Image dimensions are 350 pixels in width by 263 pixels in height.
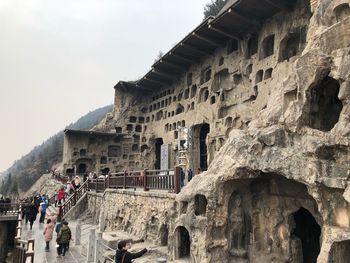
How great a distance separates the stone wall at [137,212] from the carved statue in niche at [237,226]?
2.10 m

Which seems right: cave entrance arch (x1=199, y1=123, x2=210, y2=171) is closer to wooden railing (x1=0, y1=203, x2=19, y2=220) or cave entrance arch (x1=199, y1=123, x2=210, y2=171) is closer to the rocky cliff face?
wooden railing (x1=0, y1=203, x2=19, y2=220)

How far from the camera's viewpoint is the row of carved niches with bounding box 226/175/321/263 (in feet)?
26.6

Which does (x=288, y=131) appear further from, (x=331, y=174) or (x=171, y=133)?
(x=171, y=133)

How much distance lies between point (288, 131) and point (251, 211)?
2.61 meters

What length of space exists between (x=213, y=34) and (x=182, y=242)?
13.5 metres

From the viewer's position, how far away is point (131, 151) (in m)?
31.2

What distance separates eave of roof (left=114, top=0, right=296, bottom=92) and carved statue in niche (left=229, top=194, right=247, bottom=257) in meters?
10.6

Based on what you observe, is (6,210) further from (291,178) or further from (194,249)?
(291,178)

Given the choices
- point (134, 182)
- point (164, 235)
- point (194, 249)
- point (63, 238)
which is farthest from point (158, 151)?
point (194, 249)

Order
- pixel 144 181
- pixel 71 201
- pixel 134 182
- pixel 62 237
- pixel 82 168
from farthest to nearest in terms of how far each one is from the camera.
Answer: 1. pixel 82 168
2. pixel 71 201
3. pixel 134 182
4. pixel 144 181
5. pixel 62 237

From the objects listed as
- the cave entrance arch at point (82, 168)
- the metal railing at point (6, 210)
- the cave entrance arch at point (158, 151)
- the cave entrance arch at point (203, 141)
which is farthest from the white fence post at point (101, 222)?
the cave entrance arch at point (82, 168)

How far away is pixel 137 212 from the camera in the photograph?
43.4 feet

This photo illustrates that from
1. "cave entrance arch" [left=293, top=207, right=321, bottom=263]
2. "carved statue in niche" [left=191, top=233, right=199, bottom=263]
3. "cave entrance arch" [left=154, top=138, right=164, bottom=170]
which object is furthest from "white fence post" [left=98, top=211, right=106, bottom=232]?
"cave entrance arch" [left=154, top=138, right=164, bottom=170]

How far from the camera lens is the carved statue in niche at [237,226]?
8625mm
